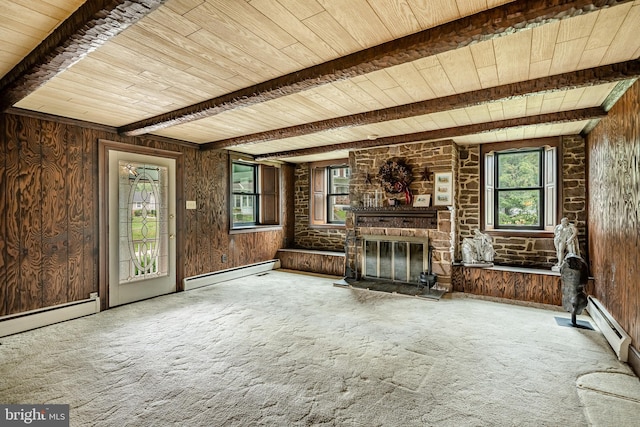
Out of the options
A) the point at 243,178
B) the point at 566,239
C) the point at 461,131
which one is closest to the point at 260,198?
the point at 243,178

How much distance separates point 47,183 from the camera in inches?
141

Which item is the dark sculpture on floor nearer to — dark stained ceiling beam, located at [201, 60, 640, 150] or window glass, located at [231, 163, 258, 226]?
dark stained ceiling beam, located at [201, 60, 640, 150]

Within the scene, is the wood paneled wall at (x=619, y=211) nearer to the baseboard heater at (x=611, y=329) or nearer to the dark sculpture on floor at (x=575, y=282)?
the baseboard heater at (x=611, y=329)

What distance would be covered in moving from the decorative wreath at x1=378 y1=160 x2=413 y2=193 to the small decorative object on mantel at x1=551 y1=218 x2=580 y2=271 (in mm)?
2184

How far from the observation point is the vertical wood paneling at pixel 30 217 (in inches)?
134

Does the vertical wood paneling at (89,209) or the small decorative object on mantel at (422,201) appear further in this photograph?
the small decorative object on mantel at (422,201)

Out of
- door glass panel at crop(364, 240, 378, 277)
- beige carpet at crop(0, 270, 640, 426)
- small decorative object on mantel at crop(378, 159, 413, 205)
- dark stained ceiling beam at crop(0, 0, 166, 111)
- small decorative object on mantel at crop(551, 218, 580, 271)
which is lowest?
beige carpet at crop(0, 270, 640, 426)

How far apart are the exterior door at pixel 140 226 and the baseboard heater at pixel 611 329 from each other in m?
5.48

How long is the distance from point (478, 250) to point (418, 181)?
147cm

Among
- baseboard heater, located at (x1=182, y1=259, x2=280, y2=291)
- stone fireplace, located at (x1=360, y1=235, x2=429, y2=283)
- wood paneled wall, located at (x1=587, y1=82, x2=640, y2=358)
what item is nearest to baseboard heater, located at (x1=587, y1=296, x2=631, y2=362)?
wood paneled wall, located at (x1=587, y1=82, x2=640, y2=358)

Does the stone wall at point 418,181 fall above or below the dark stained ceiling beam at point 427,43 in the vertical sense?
below

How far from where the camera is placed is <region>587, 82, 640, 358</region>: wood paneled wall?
2.60 m

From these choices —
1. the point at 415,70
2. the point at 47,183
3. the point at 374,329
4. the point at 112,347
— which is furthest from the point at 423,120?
the point at 47,183

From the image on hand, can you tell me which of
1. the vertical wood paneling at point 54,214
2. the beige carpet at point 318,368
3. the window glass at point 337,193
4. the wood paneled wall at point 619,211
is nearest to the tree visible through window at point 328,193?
the window glass at point 337,193
